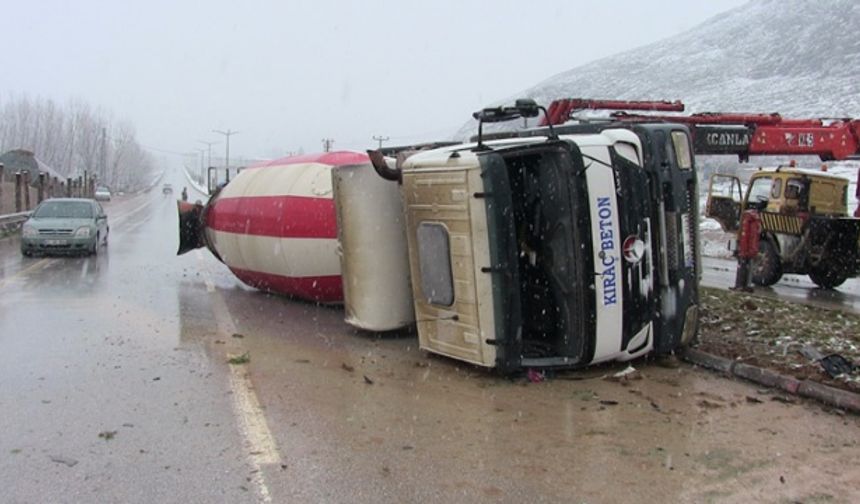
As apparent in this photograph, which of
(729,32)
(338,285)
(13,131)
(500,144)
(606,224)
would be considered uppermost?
(729,32)

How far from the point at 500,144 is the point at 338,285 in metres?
4.01

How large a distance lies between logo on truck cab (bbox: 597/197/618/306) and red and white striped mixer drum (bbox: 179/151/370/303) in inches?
157

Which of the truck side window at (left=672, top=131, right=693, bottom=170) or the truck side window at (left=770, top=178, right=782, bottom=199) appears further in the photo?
the truck side window at (left=770, top=178, right=782, bottom=199)

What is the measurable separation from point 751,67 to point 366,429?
12682 centimetres

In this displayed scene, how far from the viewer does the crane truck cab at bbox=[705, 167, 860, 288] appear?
47.6 ft

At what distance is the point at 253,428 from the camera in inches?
219

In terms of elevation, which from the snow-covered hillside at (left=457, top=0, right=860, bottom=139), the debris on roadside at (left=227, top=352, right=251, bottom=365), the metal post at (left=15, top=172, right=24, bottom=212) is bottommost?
the debris on roadside at (left=227, top=352, right=251, bottom=365)

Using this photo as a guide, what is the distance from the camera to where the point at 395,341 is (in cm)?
876

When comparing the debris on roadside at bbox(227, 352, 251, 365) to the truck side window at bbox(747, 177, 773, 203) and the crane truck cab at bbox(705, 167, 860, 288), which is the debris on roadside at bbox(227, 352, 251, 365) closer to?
the crane truck cab at bbox(705, 167, 860, 288)

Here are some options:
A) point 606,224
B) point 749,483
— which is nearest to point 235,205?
point 606,224

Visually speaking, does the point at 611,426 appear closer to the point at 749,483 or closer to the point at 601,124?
the point at 749,483

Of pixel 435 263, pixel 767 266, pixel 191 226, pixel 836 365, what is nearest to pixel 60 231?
pixel 191 226

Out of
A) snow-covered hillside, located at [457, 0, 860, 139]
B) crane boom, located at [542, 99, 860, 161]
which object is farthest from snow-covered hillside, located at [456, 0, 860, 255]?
crane boom, located at [542, 99, 860, 161]

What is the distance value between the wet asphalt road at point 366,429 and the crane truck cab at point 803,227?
879cm
